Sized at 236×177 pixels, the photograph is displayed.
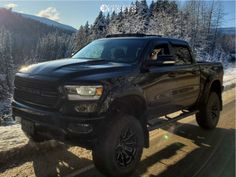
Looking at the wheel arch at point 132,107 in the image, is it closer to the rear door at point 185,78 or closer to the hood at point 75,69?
the hood at point 75,69

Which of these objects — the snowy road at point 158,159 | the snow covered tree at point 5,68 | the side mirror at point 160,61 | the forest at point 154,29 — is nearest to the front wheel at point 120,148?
the snowy road at point 158,159

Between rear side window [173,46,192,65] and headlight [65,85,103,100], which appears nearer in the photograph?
headlight [65,85,103,100]

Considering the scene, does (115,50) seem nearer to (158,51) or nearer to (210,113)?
(158,51)

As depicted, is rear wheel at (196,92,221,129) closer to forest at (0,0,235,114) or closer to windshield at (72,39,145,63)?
windshield at (72,39,145,63)

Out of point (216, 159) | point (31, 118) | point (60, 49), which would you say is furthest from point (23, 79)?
point (60, 49)

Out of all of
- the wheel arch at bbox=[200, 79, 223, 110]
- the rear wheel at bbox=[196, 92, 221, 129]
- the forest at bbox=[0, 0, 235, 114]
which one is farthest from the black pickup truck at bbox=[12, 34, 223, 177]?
the forest at bbox=[0, 0, 235, 114]

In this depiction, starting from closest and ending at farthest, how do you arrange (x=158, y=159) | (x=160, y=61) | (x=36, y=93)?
(x=36, y=93) → (x=160, y=61) → (x=158, y=159)

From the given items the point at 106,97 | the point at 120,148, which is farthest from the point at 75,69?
the point at 120,148

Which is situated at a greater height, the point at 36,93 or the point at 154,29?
the point at 154,29

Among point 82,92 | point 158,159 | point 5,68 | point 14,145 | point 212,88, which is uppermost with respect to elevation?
point 82,92

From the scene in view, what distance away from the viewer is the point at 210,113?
7.64 m

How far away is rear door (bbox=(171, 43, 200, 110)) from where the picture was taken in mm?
6052

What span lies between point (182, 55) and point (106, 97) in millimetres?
3062

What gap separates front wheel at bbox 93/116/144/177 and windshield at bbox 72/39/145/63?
45.7 inches
